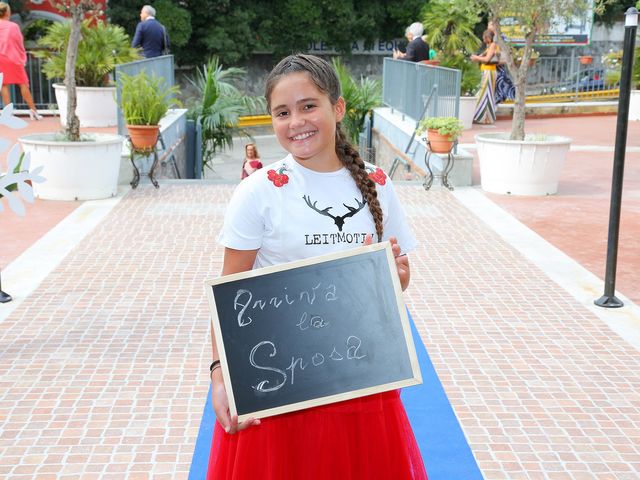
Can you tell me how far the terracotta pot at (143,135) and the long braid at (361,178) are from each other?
8.21 meters

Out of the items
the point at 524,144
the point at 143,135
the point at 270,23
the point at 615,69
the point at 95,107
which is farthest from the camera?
the point at 270,23

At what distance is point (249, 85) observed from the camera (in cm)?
3269

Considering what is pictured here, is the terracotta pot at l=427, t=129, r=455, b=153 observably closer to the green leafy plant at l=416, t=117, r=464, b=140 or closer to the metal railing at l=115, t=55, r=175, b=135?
Answer: the green leafy plant at l=416, t=117, r=464, b=140

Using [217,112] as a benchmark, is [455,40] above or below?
above

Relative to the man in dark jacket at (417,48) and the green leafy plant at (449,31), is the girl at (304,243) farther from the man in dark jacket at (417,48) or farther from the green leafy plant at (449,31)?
the green leafy plant at (449,31)

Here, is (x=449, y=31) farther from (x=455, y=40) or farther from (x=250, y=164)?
(x=250, y=164)

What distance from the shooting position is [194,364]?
16.4 ft

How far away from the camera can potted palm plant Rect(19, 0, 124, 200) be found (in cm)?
947

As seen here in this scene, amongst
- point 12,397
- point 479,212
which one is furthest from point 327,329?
point 479,212

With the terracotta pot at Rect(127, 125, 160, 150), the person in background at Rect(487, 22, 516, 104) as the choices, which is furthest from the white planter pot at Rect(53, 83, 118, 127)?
the person in background at Rect(487, 22, 516, 104)

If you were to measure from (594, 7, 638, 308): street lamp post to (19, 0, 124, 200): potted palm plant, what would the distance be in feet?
18.8

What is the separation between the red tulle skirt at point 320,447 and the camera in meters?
2.33

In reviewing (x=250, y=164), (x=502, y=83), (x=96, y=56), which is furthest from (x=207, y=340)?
(x=502, y=83)

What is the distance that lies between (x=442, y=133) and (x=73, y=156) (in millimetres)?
4410
